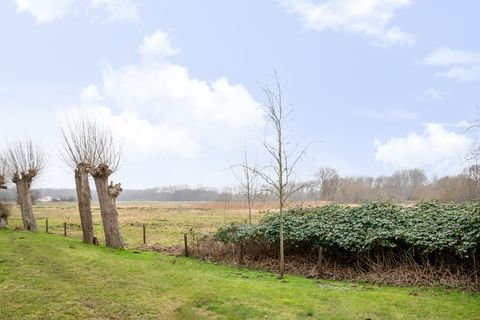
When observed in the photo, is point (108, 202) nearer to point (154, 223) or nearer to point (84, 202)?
point (84, 202)

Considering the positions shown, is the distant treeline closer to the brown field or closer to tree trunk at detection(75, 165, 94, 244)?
the brown field

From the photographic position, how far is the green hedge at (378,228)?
11500 mm

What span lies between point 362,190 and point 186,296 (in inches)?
1849

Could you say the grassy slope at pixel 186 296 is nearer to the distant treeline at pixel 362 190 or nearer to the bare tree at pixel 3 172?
the distant treeline at pixel 362 190

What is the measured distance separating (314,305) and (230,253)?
6.97 m

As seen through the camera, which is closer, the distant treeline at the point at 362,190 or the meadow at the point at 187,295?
the meadow at the point at 187,295

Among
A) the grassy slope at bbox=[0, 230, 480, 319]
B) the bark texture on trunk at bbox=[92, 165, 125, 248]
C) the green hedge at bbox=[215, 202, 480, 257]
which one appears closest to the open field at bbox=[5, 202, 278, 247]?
the bark texture on trunk at bbox=[92, 165, 125, 248]

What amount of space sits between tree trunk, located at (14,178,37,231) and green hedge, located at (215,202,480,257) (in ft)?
42.8

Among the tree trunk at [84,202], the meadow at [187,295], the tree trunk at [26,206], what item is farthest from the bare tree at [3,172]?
the meadow at [187,295]

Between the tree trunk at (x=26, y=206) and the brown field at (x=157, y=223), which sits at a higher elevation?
the tree trunk at (x=26, y=206)

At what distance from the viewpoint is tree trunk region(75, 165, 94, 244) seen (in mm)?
19109

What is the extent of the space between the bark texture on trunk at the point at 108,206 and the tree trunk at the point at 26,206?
7.44 m

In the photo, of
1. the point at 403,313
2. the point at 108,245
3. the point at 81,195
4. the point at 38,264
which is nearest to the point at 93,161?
the point at 81,195

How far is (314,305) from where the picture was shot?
344 inches
